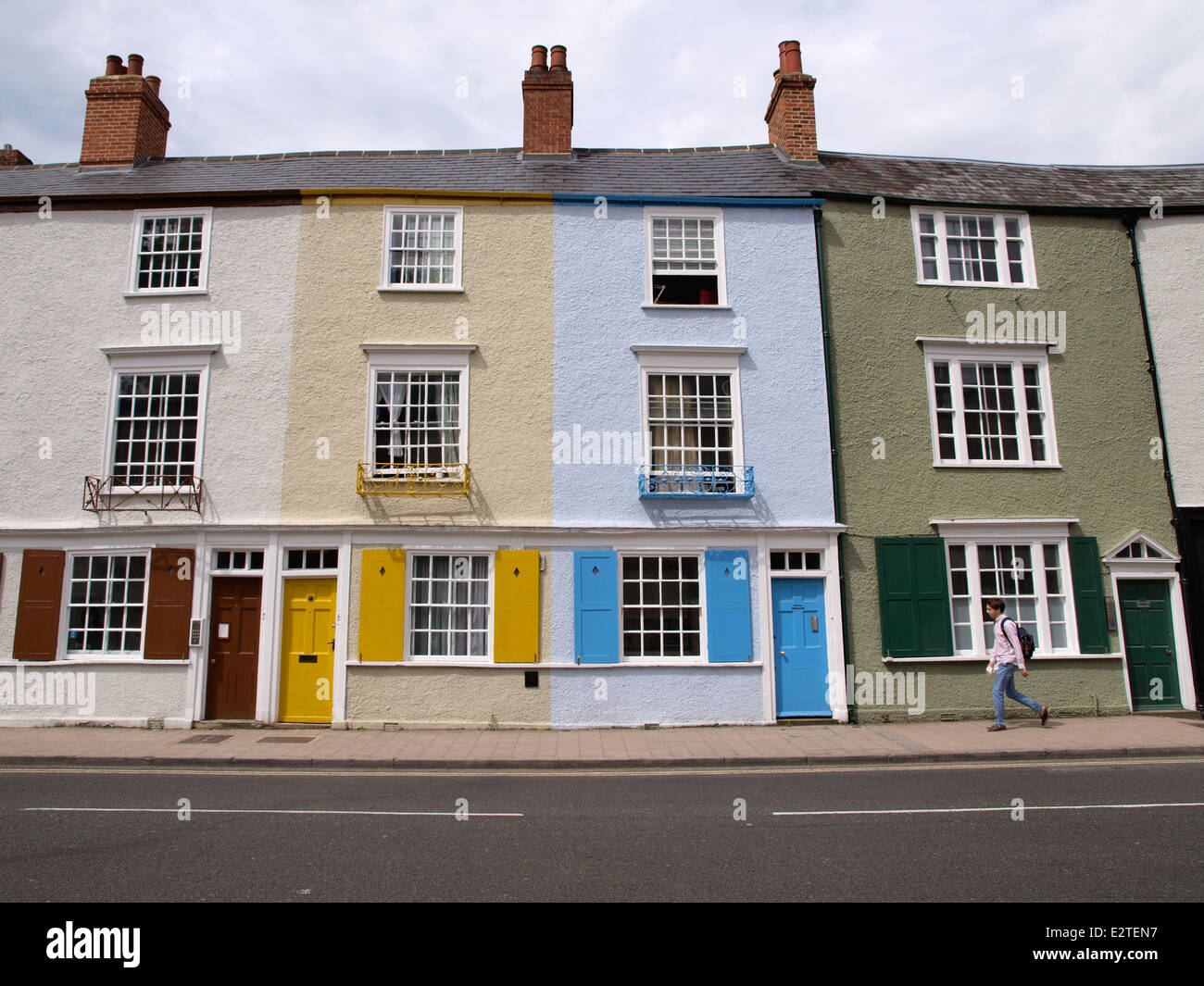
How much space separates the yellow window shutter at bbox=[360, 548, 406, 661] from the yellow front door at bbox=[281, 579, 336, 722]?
646 mm

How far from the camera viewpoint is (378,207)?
45.6 ft

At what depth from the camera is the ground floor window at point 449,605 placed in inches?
498

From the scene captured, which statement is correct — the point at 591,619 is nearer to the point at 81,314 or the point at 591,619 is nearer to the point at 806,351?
the point at 806,351

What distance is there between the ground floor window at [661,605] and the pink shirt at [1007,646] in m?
4.52

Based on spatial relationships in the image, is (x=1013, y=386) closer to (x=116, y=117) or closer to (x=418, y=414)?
(x=418, y=414)

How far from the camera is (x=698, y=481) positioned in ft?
43.0

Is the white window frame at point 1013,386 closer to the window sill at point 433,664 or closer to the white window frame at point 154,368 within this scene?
the window sill at point 433,664

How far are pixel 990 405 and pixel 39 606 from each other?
16.9 meters

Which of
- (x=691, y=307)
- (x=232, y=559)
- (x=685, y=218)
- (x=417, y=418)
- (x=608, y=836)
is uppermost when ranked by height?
(x=685, y=218)

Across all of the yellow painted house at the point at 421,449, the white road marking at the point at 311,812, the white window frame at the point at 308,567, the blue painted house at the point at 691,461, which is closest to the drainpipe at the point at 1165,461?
the blue painted house at the point at 691,461

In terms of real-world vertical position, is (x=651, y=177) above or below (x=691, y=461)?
above

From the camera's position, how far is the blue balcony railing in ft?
42.5

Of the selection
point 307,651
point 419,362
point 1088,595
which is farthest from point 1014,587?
point 307,651
